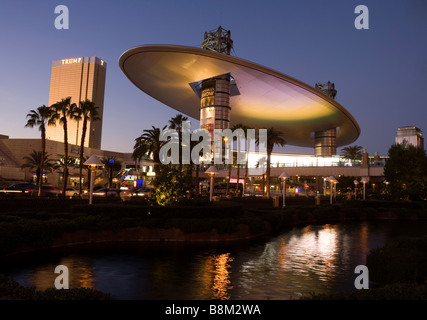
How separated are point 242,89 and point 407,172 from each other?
5006 centimetres

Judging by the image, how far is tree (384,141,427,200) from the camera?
1644 inches

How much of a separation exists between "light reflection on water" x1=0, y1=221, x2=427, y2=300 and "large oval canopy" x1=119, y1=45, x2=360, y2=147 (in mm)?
57928

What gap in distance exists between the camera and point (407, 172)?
42688 millimetres

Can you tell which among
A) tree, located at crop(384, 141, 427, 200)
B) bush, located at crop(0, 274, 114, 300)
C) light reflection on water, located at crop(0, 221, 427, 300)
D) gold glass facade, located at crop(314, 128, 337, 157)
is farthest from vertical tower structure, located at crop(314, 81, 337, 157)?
bush, located at crop(0, 274, 114, 300)

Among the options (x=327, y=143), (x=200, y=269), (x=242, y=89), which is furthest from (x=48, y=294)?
(x=327, y=143)

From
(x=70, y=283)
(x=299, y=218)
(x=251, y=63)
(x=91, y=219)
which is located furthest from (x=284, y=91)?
(x=70, y=283)

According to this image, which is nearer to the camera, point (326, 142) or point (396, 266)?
point (396, 266)

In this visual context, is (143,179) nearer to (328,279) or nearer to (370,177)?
(370,177)

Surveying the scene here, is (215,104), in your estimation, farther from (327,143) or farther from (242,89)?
(327,143)

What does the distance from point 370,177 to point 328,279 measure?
69.0 metres

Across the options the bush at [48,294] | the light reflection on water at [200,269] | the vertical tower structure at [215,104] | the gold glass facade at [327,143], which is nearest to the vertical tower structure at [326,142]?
the gold glass facade at [327,143]

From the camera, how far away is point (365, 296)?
544cm

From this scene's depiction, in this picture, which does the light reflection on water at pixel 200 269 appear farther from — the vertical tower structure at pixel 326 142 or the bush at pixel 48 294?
the vertical tower structure at pixel 326 142

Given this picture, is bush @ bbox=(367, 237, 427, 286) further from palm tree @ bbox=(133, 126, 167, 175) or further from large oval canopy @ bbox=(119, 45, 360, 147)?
large oval canopy @ bbox=(119, 45, 360, 147)
